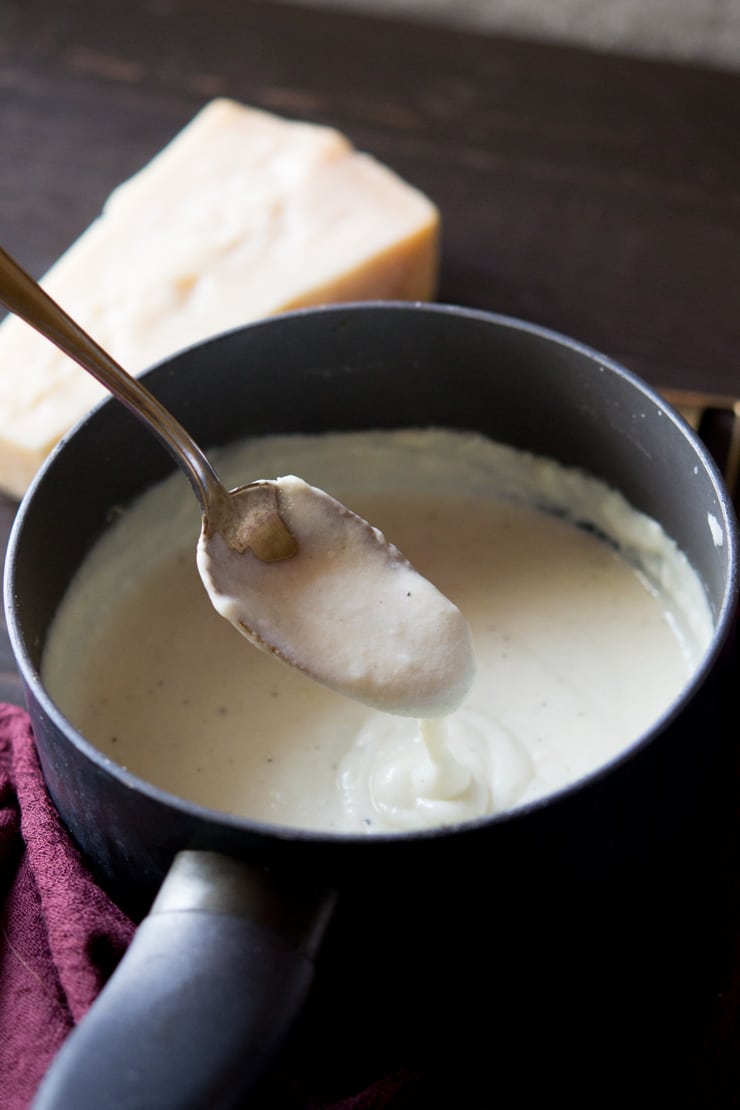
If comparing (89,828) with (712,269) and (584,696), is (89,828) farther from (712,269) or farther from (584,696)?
(712,269)

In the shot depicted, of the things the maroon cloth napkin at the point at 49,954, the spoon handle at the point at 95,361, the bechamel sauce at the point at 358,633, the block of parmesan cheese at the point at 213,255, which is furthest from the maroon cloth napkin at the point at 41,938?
the block of parmesan cheese at the point at 213,255

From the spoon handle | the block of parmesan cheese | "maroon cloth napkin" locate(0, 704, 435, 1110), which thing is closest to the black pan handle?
"maroon cloth napkin" locate(0, 704, 435, 1110)

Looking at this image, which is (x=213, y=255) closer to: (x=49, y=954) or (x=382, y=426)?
(x=382, y=426)

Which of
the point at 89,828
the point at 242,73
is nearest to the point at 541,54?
the point at 242,73

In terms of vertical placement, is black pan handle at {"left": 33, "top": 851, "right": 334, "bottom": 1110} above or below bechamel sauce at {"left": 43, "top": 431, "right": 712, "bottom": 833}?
above

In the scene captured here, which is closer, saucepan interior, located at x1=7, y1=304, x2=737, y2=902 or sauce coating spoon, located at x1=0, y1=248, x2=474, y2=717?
saucepan interior, located at x1=7, y1=304, x2=737, y2=902

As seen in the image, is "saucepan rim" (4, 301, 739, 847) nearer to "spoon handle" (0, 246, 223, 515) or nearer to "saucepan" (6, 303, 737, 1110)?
"saucepan" (6, 303, 737, 1110)
